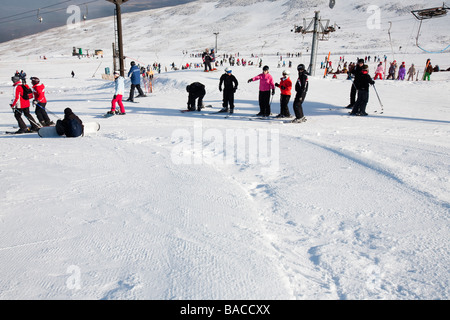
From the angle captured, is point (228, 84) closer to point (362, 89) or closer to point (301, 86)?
point (301, 86)

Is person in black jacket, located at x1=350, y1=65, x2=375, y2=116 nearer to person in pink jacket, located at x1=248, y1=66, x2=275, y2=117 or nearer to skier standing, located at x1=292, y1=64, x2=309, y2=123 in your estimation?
skier standing, located at x1=292, y1=64, x2=309, y2=123

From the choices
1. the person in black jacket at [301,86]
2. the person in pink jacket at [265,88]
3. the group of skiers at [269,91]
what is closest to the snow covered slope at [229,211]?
the person in black jacket at [301,86]

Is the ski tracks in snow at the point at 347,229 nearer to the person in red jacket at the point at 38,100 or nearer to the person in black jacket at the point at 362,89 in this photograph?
Result: the person in black jacket at the point at 362,89

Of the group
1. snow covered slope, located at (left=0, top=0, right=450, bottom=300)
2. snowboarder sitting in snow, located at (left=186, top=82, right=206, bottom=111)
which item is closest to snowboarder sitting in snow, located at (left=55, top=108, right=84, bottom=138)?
snow covered slope, located at (left=0, top=0, right=450, bottom=300)

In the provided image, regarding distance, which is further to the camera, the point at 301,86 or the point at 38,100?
the point at 301,86

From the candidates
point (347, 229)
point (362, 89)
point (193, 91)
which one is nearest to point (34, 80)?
point (193, 91)

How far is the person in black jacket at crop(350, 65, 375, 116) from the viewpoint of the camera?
903cm

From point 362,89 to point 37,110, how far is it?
949 centimetres

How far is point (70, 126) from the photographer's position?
23.3ft

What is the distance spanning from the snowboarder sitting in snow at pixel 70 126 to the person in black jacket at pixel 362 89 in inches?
316

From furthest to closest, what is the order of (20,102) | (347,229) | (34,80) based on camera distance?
(34,80)
(20,102)
(347,229)

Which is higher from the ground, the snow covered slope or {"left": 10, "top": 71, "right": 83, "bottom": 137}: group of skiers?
{"left": 10, "top": 71, "right": 83, "bottom": 137}: group of skiers

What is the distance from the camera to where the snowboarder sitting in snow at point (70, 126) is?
7086 mm

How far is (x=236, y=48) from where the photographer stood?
83250 millimetres
